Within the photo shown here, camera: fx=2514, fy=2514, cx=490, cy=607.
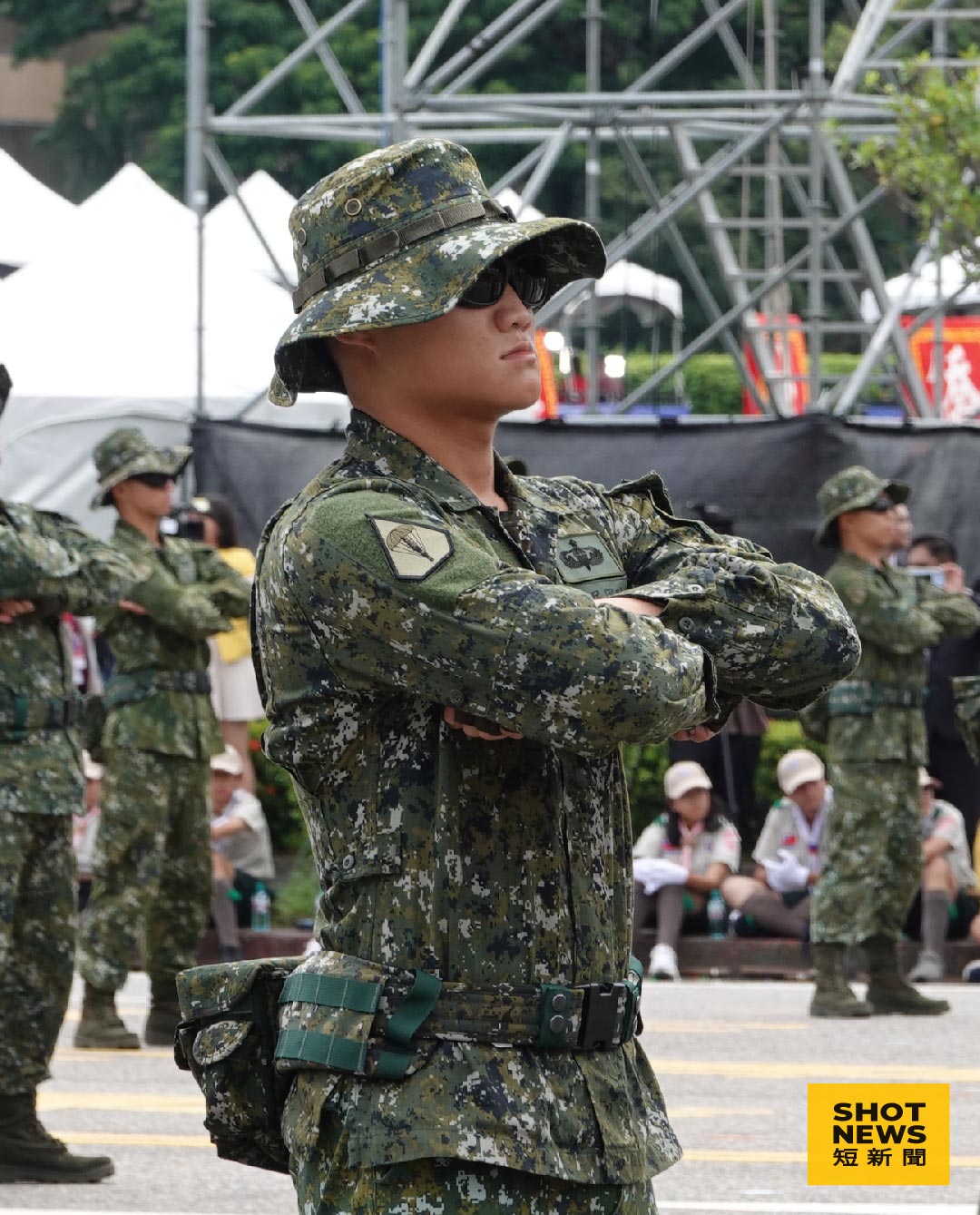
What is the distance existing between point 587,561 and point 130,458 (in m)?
6.43

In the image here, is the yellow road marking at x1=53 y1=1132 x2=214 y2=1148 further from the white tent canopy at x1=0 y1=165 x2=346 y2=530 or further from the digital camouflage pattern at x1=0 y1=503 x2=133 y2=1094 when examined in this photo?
the white tent canopy at x1=0 y1=165 x2=346 y2=530

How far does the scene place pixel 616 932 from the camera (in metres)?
3.27

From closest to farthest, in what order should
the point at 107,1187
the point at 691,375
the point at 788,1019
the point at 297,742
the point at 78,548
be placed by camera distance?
the point at 297,742, the point at 107,1187, the point at 78,548, the point at 788,1019, the point at 691,375

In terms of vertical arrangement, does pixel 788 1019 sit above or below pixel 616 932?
below

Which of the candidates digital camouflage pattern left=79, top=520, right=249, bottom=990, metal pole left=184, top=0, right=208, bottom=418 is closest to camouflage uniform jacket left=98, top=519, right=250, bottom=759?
digital camouflage pattern left=79, top=520, right=249, bottom=990

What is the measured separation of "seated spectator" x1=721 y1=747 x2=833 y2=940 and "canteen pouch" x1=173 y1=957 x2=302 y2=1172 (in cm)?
907

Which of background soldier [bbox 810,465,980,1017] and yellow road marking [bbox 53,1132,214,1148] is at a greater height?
background soldier [bbox 810,465,980,1017]

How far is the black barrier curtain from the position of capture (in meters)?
13.7

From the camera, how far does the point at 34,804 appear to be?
23.5 feet

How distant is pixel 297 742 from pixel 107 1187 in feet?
13.4

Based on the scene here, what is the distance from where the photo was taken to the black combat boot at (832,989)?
34.5ft

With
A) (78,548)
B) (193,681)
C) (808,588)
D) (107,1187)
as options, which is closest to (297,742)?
(808,588)

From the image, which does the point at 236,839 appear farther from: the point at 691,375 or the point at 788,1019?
the point at 691,375

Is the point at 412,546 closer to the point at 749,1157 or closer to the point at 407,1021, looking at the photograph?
the point at 407,1021
